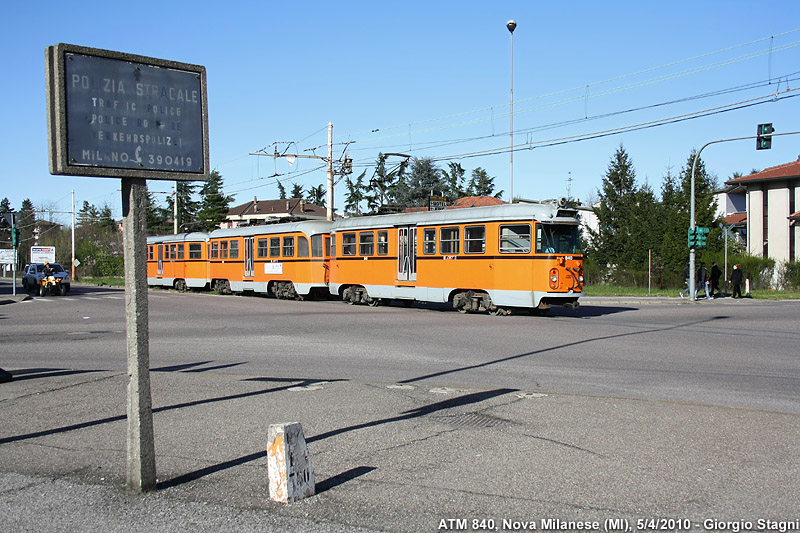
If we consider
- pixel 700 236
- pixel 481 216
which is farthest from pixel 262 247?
pixel 700 236

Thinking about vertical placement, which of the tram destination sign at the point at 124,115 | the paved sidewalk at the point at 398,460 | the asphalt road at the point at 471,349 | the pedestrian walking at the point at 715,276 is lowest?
the asphalt road at the point at 471,349

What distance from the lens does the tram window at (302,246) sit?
29859mm

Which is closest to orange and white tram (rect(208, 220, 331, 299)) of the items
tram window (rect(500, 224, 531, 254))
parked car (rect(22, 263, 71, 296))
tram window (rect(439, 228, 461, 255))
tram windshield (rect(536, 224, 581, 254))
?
tram window (rect(439, 228, 461, 255))

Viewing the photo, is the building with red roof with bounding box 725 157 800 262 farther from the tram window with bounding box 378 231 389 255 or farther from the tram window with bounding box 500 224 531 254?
the tram window with bounding box 500 224 531 254

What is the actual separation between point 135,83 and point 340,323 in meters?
14.6

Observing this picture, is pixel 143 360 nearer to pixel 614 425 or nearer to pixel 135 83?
pixel 135 83

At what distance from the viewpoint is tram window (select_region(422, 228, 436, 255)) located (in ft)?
77.0

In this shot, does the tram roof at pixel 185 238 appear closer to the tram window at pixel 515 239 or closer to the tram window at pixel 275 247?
the tram window at pixel 275 247

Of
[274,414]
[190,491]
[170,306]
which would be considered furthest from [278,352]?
[170,306]

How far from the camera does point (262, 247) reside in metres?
33.2

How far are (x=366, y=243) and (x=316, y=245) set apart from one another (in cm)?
387

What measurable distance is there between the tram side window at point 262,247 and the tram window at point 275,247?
1.02ft

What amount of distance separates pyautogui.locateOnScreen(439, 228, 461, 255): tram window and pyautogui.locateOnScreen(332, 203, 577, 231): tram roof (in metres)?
0.29

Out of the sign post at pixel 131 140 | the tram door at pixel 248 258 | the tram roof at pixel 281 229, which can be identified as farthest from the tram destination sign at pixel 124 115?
the tram door at pixel 248 258
